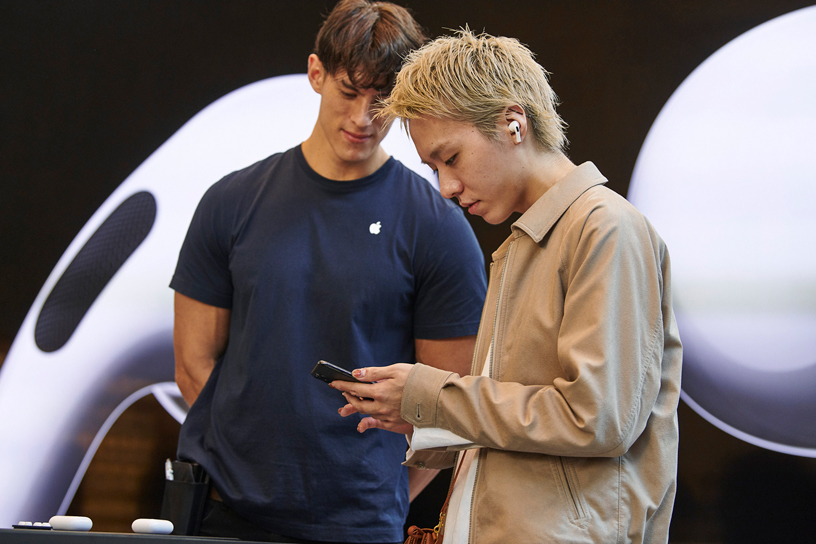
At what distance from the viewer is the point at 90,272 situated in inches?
98.3

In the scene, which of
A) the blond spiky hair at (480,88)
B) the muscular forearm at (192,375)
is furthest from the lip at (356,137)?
the muscular forearm at (192,375)

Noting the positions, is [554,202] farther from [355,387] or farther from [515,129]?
[355,387]

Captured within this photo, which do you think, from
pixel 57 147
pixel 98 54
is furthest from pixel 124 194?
pixel 98 54

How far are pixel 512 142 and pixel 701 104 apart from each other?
52.7 inches

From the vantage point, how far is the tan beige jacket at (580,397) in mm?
1025

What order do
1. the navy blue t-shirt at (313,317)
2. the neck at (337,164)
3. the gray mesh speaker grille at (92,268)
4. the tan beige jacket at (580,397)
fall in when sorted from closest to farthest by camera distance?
the tan beige jacket at (580,397) < the navy blue t-shirt at (313,317) < the neck at (337,164) < the gray mesh speaker grille at (92,268)

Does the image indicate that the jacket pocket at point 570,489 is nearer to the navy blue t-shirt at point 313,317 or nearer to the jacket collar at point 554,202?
the jacket collar at point 554,202

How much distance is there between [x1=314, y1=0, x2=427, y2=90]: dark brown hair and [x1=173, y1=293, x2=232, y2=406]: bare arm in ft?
2.55

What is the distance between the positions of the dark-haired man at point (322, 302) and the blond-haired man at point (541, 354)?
0.52 meters

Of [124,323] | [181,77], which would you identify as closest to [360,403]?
[124,323]

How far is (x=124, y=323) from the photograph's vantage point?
249 cm

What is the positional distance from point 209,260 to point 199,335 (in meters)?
0.22

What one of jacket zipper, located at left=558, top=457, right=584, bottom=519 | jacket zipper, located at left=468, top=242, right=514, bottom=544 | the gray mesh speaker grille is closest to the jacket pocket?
jacket zipper, located at left=558, top=457, right=584, bottom=519

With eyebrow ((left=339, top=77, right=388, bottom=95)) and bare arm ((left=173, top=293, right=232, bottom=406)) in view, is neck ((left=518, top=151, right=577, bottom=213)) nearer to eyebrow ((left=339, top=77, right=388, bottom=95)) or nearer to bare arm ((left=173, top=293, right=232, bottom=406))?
eyebrow ((left=339, top=77, right=388, bottom=95))
